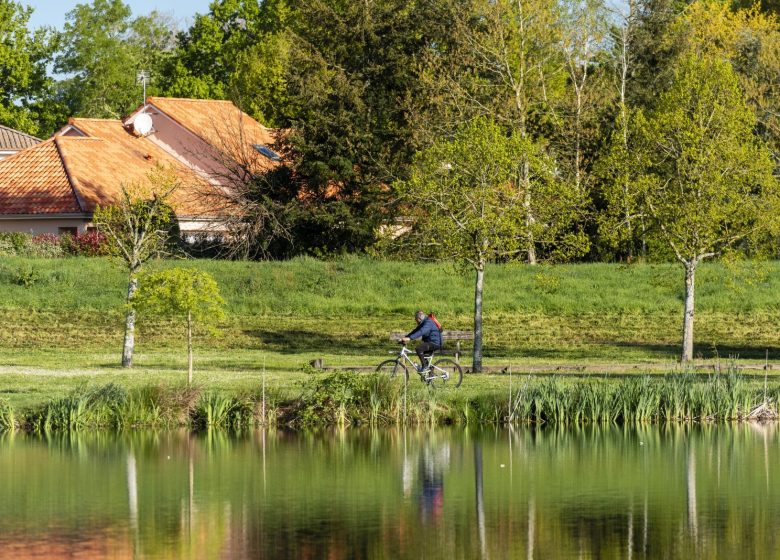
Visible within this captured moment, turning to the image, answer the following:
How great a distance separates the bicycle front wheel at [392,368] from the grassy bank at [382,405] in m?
1.75

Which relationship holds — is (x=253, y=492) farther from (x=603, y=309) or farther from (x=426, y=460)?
(x=603, y=309)

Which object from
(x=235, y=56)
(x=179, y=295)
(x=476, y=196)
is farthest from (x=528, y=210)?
(x=235, y=56)

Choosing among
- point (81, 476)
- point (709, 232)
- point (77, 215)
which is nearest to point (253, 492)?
point (81, 476)

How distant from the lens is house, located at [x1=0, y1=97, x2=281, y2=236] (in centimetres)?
6309

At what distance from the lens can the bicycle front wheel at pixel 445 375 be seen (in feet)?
108

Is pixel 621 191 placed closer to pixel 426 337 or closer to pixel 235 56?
pixel 426 337

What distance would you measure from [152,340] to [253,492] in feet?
80.1

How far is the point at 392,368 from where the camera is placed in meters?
33.5

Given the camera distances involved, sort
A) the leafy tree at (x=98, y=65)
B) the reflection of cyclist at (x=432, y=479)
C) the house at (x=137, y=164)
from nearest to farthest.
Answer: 1. the reflection of cyclist at (x=432, y=479)
2. the house at (x=137, y=164)
3. the leafy tree at (x=98, y=65)

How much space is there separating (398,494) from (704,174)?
70.7 feet

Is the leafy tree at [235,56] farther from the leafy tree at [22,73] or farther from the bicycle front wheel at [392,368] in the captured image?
the bicycle front wheel at [392,368]

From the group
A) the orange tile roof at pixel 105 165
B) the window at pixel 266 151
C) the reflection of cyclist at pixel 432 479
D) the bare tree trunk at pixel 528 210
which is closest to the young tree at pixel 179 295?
the reflection of cyclist at pixel 432 479

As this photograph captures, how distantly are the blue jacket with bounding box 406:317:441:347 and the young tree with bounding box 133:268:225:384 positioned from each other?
439 cm

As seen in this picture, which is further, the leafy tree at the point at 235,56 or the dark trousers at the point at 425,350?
the leafy tree at the point at 235,56
